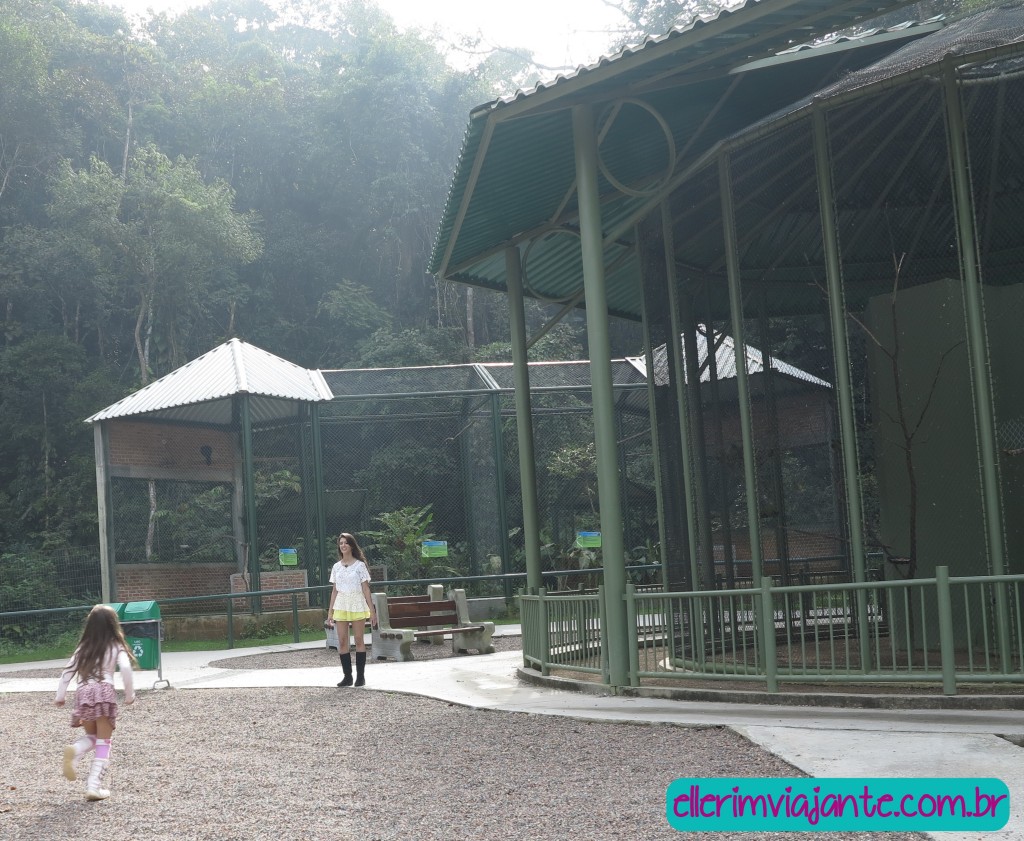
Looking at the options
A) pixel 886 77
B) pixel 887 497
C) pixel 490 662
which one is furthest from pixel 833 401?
pixel 886 77

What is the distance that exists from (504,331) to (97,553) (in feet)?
59.0

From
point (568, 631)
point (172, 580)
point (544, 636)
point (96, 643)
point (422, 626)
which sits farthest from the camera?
point (172, 580)

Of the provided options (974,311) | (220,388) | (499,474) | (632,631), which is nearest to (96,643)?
(632,631)

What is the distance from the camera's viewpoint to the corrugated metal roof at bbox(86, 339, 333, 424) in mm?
21281

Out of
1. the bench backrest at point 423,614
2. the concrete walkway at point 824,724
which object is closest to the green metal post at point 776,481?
the concrete walkway at point 824,724

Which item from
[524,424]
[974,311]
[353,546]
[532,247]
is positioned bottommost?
[353,546]

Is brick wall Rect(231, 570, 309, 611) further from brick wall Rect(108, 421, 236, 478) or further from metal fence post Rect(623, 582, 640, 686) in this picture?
metal fence post Rect(623, 582, 640, 686)

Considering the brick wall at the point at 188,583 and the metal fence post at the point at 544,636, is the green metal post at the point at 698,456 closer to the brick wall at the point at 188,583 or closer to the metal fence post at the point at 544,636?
the metal fence post at the point at 544,636

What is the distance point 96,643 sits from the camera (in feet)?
23.0

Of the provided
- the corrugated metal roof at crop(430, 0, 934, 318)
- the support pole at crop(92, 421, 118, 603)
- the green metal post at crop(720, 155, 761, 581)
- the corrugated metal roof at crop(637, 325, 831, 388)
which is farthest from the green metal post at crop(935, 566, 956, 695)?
the support pole at crop(92, 421, 118, 603)

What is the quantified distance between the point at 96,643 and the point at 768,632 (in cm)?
465

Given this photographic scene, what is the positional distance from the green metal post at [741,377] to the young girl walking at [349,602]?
403 cm

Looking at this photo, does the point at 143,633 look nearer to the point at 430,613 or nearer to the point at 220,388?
the point at 430,613

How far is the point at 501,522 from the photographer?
76.4 ft
